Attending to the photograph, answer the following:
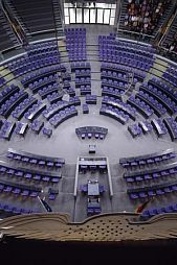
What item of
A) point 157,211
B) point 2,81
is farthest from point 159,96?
point 2,81

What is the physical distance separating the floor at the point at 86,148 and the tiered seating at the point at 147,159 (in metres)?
0.77

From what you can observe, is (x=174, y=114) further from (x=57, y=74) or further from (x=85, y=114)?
(x=57, y=74)

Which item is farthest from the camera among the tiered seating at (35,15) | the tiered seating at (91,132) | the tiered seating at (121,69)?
the tiered seating at (35,15)

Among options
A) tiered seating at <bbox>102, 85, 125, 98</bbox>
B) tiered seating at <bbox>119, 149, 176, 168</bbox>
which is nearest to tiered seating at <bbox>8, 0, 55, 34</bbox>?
tiered seating at <bbox>102, 85, 125, 98</bbox>

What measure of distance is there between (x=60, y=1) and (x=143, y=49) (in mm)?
11463

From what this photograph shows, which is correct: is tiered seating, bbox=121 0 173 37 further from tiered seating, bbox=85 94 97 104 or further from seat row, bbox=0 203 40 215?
seat row, bbox=0 203 40 215

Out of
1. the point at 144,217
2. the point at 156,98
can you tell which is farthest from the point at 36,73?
the point at 144,217

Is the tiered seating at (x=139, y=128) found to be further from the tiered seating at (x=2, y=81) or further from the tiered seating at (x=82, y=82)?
the tiered seating at (x=2, y=81)

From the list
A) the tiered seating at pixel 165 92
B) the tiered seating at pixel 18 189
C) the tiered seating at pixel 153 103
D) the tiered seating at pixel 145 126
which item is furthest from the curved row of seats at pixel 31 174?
the tiered seating at pixel 165 92

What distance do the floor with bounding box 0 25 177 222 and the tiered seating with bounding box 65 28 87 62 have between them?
584 centimetres

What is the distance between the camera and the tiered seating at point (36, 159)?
3111cm

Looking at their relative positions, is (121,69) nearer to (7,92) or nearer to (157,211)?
(7,92)

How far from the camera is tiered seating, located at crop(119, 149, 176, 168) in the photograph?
31.2m

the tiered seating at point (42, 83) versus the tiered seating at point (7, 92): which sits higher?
the tiered seating at point (42, 83)
